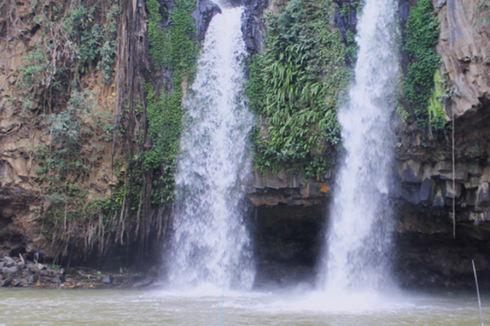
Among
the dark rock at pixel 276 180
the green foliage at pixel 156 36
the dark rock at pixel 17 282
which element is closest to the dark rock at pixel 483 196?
the dark rock at pixel 276 180

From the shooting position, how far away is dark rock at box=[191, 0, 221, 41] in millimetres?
14961

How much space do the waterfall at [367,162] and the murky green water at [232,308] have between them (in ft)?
3.77

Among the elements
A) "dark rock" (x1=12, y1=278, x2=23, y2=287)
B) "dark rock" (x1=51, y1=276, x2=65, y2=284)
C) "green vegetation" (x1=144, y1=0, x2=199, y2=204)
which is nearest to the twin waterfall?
"green vegetation" (x1=144, y1=0, x2=199, y2=204)

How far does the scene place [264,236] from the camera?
14266 millimetres

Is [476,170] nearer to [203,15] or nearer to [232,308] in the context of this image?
[232,308]

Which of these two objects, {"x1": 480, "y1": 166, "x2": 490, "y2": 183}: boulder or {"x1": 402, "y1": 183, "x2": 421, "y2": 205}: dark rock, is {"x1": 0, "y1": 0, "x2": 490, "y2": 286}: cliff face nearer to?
{"x1": 402, "y1": 183, "x2": 421, "y2": 205}: dark rock

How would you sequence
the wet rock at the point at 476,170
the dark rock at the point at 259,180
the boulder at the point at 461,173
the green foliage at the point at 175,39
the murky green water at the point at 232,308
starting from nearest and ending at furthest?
the murky green water at the point at 232,308 < the wet rock at the point at 476,170 < the boulder at the point at 461,173 < the dark rock at the point at 259,180 < the green foliage at the point at 175,39

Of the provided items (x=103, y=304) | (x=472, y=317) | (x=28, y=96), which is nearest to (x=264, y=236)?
(x=103, y=304)

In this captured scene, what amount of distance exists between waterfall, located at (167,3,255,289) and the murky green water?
5.30ft

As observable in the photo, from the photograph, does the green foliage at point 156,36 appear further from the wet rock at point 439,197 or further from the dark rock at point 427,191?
the wet rock at point 439,197

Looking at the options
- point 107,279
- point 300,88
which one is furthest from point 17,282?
point 300,88

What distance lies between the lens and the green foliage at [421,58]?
33.7 feet

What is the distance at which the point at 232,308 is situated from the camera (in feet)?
28.9

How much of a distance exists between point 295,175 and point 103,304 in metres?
6.33
